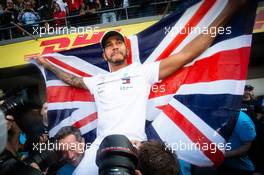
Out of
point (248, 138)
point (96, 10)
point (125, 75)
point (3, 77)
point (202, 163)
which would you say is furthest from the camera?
point (3, 77)

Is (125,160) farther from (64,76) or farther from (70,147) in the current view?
(64,76)

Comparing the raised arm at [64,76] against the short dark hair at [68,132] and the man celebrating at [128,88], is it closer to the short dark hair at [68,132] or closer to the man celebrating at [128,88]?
the man celebrating at [128,88]

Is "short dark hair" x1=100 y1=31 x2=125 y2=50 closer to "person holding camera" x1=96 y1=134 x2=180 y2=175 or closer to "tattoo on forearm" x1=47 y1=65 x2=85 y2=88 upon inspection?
"tattoo on forearm" x1=47 y1=65 x2=85 y2=88

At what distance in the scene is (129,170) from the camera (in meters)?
1.06

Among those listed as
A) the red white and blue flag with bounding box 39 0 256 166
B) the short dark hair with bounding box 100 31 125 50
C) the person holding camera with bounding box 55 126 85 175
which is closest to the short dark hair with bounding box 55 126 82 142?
the person holding camera with bounding box 55 126 85 175

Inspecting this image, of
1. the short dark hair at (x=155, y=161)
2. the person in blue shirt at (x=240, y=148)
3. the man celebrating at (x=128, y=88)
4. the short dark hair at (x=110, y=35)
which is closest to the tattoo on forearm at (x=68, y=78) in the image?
the man celebrating at (x=128, y=88)

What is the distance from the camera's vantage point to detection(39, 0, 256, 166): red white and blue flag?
7.39 ft

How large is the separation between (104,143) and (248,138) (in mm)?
2111

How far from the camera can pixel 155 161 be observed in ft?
4.31

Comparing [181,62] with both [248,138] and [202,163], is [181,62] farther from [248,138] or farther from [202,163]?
[248,138]

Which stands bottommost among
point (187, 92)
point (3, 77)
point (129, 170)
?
point (3, 77)

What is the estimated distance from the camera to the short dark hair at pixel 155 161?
130 cm

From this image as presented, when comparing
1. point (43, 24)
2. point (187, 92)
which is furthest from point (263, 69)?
point (187, 92)

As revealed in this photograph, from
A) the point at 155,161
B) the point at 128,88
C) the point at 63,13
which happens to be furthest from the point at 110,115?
the point at 63,13
